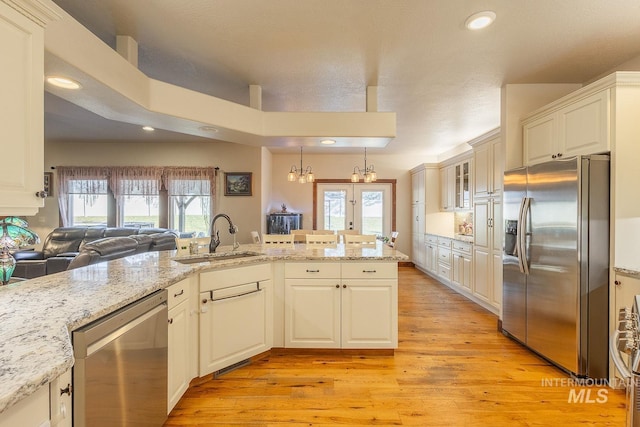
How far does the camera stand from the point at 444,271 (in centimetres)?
507

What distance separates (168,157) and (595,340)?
6.35 metres

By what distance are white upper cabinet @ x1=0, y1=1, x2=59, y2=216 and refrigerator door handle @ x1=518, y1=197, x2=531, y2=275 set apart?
10.7ft

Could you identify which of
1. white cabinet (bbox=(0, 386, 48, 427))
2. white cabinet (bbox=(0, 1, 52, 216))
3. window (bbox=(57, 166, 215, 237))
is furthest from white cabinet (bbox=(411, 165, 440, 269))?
white cabinet (bbox=(0, 386, 48, 427))

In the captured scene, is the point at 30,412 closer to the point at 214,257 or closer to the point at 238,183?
the point at 214,257

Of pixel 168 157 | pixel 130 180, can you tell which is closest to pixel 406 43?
A: pixel 168 157

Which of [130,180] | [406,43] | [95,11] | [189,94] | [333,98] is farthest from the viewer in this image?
[130,180]

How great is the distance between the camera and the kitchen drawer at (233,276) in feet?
6.97

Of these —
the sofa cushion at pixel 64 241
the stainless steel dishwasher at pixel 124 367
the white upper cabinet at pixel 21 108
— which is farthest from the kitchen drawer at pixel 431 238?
the sofa cushion at pixel 64 241

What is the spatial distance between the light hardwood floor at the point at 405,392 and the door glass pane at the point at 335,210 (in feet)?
13.5

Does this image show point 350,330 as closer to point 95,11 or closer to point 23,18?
point 23,18

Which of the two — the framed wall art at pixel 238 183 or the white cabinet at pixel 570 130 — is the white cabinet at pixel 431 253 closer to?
the white cabinet at pixel 570 130

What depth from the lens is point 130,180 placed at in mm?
5617

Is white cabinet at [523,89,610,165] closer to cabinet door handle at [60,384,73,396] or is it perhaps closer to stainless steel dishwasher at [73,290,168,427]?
stainless steel dishwasher at [73,290,168,427]

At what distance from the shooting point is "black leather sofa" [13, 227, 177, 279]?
362 cm
